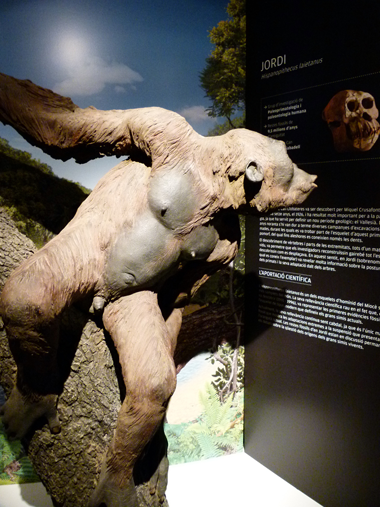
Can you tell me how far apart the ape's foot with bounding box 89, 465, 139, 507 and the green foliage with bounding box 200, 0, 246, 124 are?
1.77 metres

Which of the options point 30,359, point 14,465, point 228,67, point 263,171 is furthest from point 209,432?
point 228,67

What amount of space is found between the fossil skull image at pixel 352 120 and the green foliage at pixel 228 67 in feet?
1.86

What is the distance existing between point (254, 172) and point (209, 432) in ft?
5.44

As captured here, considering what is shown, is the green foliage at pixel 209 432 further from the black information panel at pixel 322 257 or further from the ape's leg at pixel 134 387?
the ape's leg at pixel 134 387

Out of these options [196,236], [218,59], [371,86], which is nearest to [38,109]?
[196,236]

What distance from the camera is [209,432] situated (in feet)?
8.15

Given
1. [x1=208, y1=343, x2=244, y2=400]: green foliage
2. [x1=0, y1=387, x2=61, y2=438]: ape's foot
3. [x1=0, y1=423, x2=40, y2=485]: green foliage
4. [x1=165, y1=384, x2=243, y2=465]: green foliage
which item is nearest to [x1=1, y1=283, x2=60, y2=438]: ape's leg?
[x1=0, y1=387, x2=61, y2=438]: ape's foot

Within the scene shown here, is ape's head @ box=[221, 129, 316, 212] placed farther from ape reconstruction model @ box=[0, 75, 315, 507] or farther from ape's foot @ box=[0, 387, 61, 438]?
ape's foot @ box=[0, 387, 61, 438]

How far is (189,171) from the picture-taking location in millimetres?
1442

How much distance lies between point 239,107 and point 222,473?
2005 millimetres

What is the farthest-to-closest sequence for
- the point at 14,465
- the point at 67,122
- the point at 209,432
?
the point at 209,432 < the point at 14,465 < the point at 67,122

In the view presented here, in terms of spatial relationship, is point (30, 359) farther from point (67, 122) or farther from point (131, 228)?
point (67, 122)

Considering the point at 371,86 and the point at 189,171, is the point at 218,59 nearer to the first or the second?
the point at 371,86

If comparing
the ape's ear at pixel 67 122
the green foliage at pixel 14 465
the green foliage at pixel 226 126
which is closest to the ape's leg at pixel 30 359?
the ape's ear at pixel 67 122
